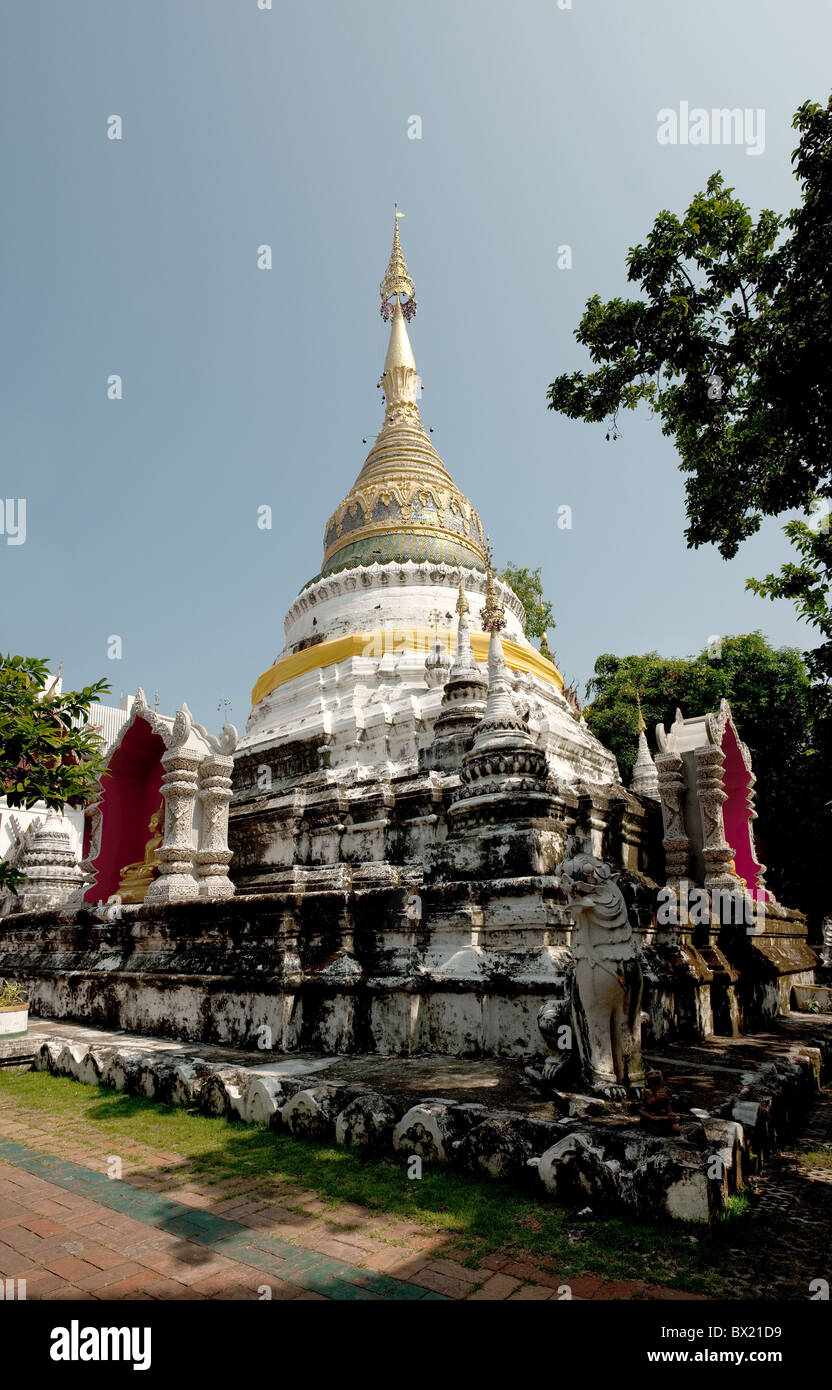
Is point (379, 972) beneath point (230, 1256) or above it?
above

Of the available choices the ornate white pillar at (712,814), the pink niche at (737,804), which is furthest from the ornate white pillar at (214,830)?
the pink niche at (737,804)

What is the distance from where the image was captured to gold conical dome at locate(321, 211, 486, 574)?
25.4 meters

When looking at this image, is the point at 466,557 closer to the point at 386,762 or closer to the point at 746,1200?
the point at 386,762

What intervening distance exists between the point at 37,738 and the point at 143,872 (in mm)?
4587

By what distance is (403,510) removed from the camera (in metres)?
27.2

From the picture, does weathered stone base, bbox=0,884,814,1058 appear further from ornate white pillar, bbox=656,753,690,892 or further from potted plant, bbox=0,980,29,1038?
ornate white pillar, bbox=656,753,690,892

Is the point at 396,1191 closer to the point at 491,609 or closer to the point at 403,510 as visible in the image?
the point at 491,609

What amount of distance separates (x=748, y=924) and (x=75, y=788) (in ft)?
32.8

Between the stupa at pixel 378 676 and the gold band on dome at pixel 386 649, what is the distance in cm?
4

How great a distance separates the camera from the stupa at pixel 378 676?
47.2ft

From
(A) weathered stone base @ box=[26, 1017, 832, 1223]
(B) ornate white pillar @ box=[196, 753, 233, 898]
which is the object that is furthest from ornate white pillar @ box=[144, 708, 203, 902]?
(A) weathered stone base @ box=[26, 1017, 832, 1223]

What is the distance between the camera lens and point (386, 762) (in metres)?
15.7

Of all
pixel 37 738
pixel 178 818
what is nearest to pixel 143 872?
pixel 178 818
